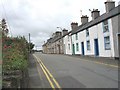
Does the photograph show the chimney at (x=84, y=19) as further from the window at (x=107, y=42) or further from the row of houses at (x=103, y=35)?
the window at (x=107, y=42)

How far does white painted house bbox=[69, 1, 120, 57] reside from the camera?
26406 mm

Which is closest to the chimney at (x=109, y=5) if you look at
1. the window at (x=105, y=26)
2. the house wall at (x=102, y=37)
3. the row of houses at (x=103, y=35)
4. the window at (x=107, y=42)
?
the row of houses at (x=103, y=35)

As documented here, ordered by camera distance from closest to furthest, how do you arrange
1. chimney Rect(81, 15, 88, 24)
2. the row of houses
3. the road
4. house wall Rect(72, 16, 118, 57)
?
the road
the row of houses
house wall Rect(72, 16, 118, 57)
chimney Rect(81, 15, 88, 24)

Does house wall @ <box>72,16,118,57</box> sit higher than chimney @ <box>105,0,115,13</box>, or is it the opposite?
chimney @ <box>105,0,115,13</box>

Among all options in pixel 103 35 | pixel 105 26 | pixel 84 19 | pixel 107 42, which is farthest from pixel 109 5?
pixel 84 19

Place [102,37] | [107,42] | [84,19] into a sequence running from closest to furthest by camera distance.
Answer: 1. [107,42]
2. [102,37]
3. [84,19]

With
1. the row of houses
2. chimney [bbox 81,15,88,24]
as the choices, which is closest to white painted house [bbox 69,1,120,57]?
the row of houses

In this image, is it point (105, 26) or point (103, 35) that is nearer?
point (105, 26)

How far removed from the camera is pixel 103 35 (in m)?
29.7

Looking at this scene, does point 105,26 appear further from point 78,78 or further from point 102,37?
point 78,78

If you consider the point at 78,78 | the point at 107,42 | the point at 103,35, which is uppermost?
the point at 103,35

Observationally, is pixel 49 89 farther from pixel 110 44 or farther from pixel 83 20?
pixel 83 20

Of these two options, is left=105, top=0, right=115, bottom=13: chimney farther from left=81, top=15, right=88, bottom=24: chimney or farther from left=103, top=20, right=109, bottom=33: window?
left=81, top=15, right=88, bottom=24: chimney

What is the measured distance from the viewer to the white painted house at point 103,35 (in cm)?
2641
